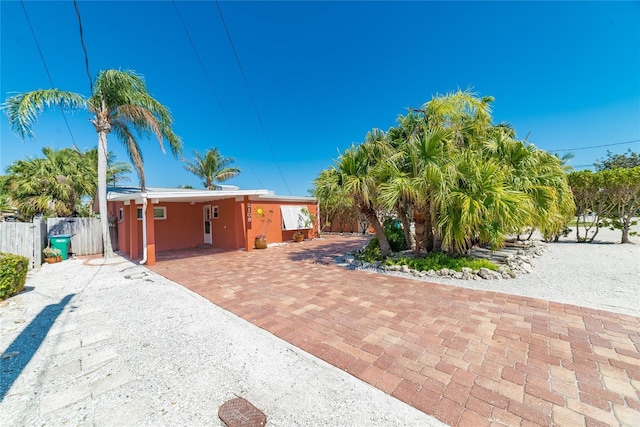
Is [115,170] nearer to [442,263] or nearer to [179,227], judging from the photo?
[179,227]

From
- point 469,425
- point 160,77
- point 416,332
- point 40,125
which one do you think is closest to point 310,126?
point 160,77

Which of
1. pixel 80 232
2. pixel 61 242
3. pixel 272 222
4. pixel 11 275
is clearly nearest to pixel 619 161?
pixel 272 222

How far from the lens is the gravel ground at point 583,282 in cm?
458

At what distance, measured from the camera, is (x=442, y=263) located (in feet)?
22.0

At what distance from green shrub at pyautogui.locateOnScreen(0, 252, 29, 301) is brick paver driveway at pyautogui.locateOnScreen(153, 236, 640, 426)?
3514 millimetres

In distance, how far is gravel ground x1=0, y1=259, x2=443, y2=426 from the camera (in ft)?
7.15

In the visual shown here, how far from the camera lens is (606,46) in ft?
32.1

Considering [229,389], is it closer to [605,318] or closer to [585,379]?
[585,379]

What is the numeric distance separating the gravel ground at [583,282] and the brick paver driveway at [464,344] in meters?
0.51

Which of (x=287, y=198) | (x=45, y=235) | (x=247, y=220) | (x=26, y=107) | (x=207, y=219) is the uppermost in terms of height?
(x=26, y=107)

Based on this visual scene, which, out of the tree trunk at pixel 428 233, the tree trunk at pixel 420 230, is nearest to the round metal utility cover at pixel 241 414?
the tree trunk at pixel 420 230

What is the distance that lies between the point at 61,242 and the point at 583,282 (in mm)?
16092

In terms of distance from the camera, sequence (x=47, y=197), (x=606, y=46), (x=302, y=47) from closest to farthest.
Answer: (x=606, y=46) → (x=47, y=197) → (x=302, y=47)

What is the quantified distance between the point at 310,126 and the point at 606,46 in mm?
17010
